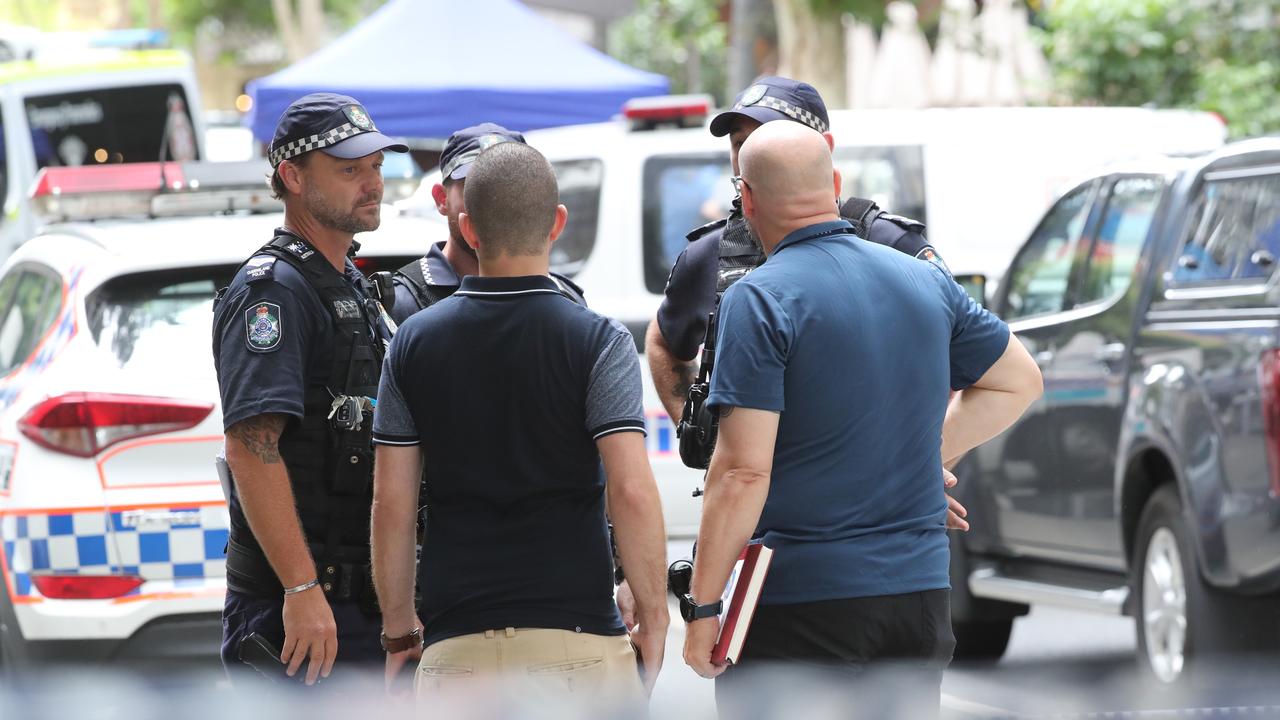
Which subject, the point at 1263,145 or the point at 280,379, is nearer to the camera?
the point at 280,379

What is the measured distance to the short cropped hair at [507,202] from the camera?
3.44 m

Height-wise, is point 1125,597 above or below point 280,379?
below

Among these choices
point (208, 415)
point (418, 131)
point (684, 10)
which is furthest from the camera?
point (684, 10)

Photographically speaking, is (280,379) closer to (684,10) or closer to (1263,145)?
(1263,145)

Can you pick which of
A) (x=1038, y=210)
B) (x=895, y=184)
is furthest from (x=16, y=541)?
(x=1038, y=210)

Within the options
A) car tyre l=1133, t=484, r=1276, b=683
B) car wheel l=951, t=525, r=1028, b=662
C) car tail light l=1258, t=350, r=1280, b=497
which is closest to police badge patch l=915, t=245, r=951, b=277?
car tail light l=1258, t=350, r=1280, b=497

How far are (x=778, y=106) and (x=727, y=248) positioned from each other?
353mm

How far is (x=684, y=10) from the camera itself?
2905cm

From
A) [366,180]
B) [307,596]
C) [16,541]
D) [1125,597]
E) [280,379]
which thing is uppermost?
[366,180]

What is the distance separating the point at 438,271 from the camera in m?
4.47

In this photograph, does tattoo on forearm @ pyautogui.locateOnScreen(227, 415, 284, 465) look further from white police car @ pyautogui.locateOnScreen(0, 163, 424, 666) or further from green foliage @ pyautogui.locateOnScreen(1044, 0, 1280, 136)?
green foliage @ pyautogui.locateOnScreen(1044, 0, 1280, 136)

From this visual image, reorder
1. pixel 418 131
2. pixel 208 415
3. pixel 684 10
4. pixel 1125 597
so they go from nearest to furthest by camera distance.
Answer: pixel 208 415
pixel 1125 597
pixel 418 131
pixel 684 10

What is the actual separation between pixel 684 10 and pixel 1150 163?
22.8 metres

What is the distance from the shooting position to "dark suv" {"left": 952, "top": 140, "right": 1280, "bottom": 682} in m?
5.62
